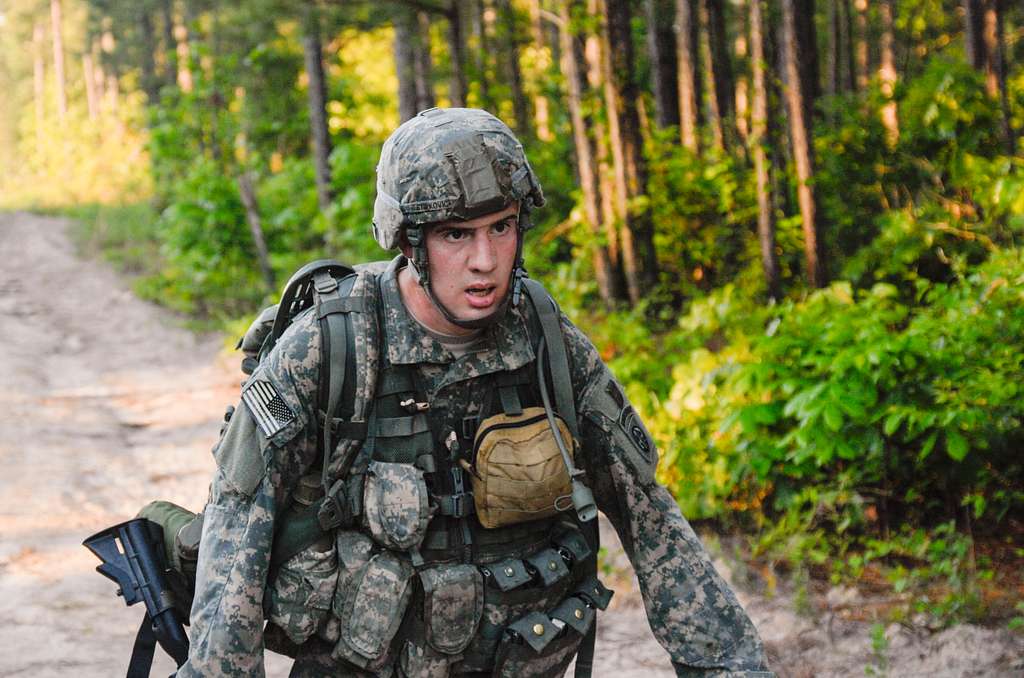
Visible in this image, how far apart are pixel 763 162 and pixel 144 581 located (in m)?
6.71

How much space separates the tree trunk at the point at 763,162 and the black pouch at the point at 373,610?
21.2 ft

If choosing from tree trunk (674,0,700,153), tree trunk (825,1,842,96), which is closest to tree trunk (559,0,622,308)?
tree trunk (674,0,700,153)

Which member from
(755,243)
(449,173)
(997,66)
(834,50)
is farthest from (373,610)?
(834,50)

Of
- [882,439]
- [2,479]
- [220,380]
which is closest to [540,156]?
[220,380]

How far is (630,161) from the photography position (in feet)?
30.4

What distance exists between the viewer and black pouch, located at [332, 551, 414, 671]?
2.29 m

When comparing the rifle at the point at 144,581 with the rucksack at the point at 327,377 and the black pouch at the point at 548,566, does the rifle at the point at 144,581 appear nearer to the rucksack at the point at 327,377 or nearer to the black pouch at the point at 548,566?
the rucksack at the point at 327,377

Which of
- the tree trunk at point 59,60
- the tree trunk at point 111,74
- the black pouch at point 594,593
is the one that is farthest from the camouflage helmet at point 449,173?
the tree trunk at point 111,74

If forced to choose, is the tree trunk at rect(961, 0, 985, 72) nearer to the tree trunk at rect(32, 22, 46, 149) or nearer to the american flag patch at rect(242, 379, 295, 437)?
the american flag patch at rect(242, 379, 295, 437)

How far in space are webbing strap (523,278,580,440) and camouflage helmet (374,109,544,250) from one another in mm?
226

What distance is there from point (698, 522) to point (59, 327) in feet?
34.3

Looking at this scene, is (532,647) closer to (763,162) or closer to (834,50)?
(763,162)

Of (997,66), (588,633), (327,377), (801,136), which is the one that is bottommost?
(588,633)

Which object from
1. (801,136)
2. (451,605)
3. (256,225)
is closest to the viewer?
(451,605)
